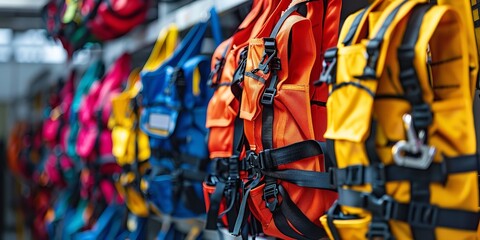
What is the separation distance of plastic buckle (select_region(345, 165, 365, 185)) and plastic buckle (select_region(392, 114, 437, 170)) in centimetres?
8

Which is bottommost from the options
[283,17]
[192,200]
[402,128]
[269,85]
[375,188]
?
[192,200]

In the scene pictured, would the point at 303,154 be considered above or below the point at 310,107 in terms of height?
below

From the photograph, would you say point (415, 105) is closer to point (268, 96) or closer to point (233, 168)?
point (268, 96)

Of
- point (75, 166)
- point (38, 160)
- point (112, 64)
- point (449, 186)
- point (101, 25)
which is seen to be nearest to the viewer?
point (449, 186)

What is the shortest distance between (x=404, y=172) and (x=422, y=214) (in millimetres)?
83

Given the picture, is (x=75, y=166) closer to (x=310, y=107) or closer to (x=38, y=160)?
(x=38, y=160)

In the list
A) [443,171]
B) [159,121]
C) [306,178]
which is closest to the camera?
[443,171]

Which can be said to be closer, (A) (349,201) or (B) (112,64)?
(A) (349,201)

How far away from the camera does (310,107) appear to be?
5.54 ft

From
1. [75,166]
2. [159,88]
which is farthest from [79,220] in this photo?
[159,88]

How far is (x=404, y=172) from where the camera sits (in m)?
1.29

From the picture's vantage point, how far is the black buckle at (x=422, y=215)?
125cm

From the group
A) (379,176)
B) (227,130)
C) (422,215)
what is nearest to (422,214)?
(422,215)

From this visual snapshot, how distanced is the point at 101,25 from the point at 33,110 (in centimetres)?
312
